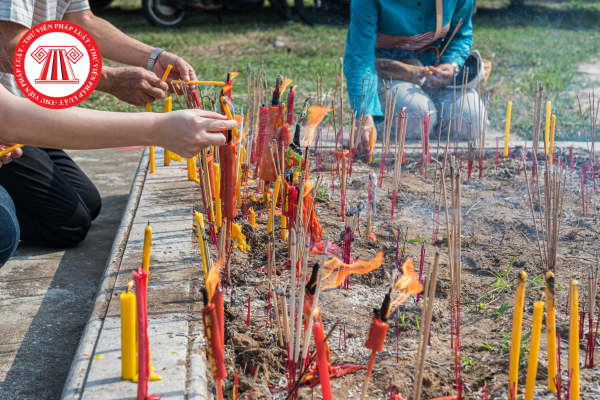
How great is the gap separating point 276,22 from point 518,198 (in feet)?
27.2

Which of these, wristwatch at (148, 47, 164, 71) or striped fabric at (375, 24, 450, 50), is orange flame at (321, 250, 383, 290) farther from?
striped fabric at (375, 24, 450, 50)

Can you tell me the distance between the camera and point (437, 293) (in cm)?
195

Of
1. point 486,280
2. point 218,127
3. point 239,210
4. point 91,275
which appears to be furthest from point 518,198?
point 91,275

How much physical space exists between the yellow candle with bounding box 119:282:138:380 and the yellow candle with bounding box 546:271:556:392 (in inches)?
36.4

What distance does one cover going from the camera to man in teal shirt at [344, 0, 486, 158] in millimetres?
3577

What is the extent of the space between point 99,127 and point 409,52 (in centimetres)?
301

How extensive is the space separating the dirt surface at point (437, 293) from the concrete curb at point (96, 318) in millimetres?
376

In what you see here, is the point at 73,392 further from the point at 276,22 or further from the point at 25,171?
the point at 276,22

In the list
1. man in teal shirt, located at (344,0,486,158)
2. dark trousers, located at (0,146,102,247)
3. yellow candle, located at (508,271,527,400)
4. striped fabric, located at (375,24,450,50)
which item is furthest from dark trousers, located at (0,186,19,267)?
striped fabric, located at (375,24,450,50)

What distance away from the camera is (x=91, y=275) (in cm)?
239

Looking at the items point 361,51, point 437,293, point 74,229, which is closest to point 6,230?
point 74,229

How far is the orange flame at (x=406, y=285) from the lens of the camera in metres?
1.88
